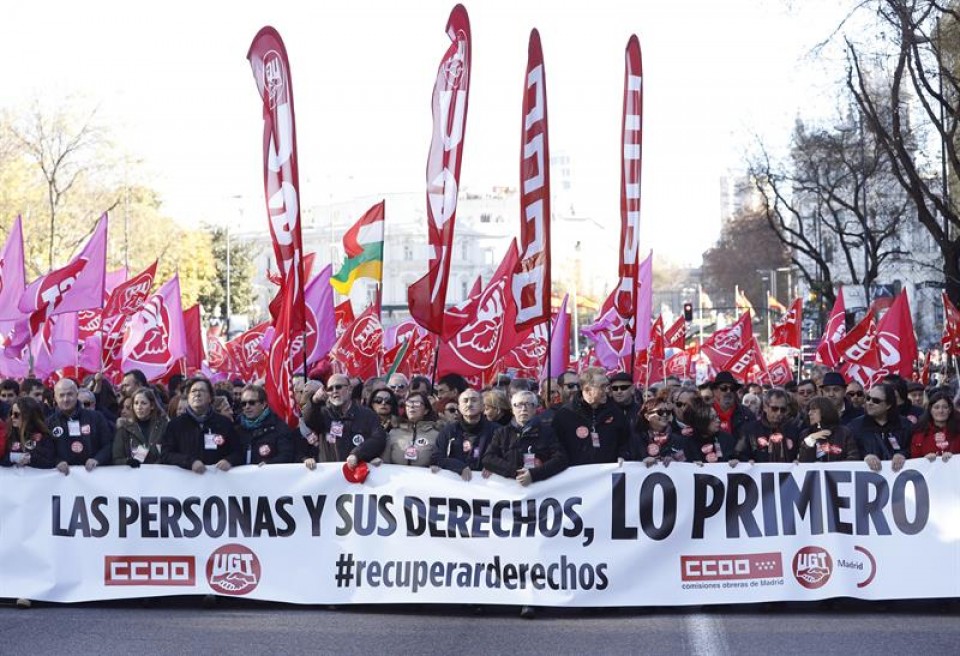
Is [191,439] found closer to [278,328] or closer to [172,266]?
[278,328]

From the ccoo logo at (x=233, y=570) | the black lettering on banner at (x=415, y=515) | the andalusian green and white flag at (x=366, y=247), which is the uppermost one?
the andalusian green and white flag at (x=366, y=247)

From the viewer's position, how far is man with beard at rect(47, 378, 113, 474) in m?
11.8

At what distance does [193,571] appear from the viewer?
1096cm

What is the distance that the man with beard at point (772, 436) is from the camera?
38.4ft

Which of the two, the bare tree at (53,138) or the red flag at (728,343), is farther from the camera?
the bare tree at (53,138)

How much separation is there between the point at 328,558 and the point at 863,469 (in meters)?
3.52

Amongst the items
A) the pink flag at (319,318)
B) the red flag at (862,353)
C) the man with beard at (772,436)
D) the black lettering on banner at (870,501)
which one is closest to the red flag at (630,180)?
the man with beard at (772,436)

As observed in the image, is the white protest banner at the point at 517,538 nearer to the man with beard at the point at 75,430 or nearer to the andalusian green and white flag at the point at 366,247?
the man with beard at the point at 75,430

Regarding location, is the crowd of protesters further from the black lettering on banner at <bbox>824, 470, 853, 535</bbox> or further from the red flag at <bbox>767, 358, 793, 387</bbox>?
the red flag at <bbox>767, 358, 793, 387</bbox>

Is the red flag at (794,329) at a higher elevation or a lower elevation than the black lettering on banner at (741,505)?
higher

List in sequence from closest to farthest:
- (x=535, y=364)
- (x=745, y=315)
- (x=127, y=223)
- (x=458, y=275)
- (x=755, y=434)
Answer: (x=755, y=434)
(x=535, y=364)
(x=745, y=315)
(x=127, y=223)
(x=458, y=275)

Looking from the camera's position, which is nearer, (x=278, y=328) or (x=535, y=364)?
(x=278, y=328)

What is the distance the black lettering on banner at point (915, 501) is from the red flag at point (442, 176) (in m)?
4.77

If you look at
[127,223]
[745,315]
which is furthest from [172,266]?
[745,315]
